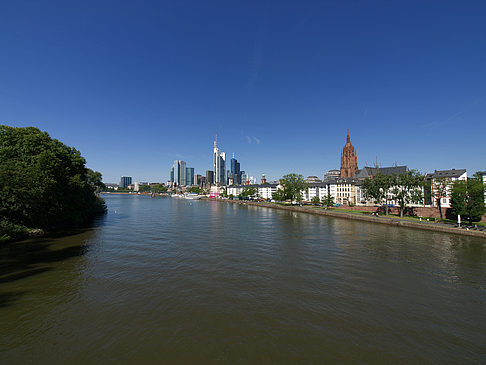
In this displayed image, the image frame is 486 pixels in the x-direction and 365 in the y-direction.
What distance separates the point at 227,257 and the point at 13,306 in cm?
1540

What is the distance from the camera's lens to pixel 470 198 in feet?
143

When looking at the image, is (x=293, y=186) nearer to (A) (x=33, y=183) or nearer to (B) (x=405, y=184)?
(B) (x=405, y=184)

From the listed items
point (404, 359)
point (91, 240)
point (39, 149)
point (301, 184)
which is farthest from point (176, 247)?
point (301, 184)

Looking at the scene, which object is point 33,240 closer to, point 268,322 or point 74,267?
point 74,267

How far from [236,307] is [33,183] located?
103ft

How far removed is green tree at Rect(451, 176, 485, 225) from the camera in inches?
1705

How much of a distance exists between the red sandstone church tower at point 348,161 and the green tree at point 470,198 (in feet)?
339

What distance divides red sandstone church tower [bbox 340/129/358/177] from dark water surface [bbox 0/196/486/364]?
133m

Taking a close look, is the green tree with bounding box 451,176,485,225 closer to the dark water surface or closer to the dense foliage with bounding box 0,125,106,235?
the dark water surface

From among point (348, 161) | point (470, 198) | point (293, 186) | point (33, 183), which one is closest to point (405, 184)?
point (470, 198)

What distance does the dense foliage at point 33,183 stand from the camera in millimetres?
27266

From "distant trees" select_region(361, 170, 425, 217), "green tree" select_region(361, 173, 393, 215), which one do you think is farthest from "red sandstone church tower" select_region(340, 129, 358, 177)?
"distant trees" select_region(361, 170, 425, 217)

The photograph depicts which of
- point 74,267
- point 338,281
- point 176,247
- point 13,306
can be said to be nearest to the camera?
point 13,306

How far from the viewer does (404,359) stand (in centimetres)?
874
